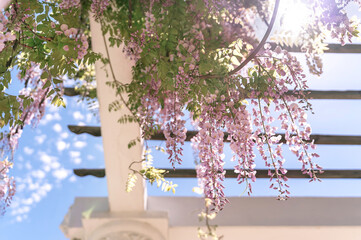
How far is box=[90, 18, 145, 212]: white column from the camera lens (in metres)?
2.27

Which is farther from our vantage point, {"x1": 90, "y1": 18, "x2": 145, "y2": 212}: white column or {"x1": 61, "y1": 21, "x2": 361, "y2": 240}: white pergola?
{"x1": 61, "y1": 21, "x2": 361, "y2": 240}: white pergola

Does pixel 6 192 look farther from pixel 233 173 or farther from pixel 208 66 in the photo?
pixel 208 66

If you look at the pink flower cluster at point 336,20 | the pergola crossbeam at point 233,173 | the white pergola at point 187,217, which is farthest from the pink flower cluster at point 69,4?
the pergola crossbeam at point 233,173

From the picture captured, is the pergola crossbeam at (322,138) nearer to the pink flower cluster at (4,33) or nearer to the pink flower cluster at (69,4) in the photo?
the pink flower cluster at (69,4)

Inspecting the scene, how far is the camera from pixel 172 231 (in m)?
3.06

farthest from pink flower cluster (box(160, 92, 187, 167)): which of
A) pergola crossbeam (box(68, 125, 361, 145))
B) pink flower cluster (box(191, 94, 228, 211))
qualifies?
pergola crossbeam (box(68, 125, 361, 145))

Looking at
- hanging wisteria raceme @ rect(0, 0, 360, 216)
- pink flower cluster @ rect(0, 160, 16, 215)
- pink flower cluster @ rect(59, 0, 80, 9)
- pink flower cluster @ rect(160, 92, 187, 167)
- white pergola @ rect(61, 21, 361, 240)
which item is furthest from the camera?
white pergola @ rect(61, 21, 361, 240)

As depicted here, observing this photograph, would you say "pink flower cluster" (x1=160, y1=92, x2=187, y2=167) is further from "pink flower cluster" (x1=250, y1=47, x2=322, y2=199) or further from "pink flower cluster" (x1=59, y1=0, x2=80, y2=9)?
"pink flower cluster" (x1=59, y1=0, x2=80, y2=9)


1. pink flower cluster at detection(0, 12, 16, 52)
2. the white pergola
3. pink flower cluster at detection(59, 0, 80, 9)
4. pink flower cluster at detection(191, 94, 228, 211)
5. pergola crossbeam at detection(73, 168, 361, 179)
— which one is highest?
pink flower cluster at detection(59, 0, 80, 9)

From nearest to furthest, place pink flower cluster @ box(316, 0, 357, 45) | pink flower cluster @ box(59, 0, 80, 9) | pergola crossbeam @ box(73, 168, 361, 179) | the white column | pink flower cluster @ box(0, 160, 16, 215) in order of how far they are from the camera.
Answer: pink flower cluster @ box(316, 0, 357, 45)
pink flower cluster @ box(59, 0, 80, 9)
the white column
pink flower cluster @ box(0, 160, 16, 215)
pergola crossbeam @ box(73, 168, 361, 179)

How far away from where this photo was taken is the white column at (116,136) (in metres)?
2.27

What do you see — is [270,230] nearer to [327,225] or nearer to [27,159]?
[327,225]

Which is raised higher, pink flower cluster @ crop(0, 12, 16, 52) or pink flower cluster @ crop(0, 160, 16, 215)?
pink flower cluster @ crop(0, 12, 16, 52)

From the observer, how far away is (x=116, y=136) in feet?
8.46
